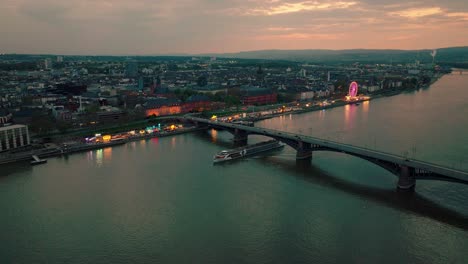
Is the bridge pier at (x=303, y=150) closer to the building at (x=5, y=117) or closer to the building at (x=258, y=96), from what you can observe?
the building at (x=5, y=117)

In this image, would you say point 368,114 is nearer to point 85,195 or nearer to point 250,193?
point 250,193

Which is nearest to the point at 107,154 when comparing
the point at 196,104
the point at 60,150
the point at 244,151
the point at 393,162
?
the point at 60,150

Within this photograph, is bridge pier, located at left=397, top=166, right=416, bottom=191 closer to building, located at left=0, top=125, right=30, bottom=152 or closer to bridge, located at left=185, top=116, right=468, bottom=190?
bridge, located at left=185, top=116, right=468, bottom=190

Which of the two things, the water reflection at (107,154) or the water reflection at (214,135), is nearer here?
the water reflection at (107,154)

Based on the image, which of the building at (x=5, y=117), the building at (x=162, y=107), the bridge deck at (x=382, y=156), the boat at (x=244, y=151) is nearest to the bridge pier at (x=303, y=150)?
the bridge deck at (x=382, y=156)

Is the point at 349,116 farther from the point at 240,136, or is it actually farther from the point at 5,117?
the point at 5,117

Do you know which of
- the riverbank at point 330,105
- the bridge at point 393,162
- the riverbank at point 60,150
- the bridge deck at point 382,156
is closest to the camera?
the bridge deck at point 382,156

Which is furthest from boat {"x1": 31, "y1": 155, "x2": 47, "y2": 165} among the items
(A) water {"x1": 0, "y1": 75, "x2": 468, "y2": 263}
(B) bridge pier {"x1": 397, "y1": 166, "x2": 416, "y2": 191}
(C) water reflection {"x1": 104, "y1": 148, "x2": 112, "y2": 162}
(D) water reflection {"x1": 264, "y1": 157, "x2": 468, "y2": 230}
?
(B) bridge pier {"x1": 397, "y1": 166, "x2": 416, "y2": 191}

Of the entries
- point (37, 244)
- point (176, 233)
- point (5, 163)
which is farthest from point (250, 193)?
point (5, 163)
